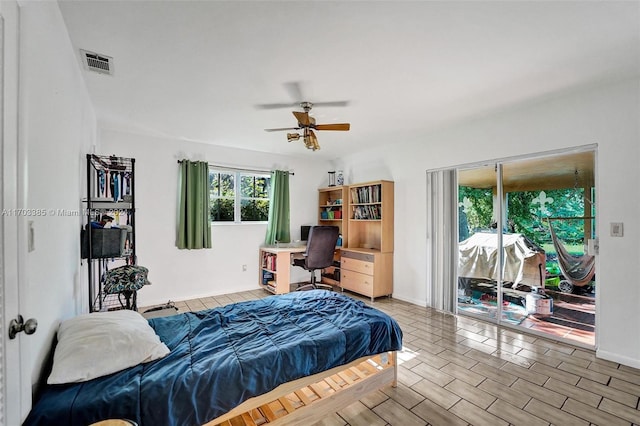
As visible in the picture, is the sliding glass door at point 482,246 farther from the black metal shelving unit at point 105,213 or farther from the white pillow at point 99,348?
the black metal shelving unit at point 105,213

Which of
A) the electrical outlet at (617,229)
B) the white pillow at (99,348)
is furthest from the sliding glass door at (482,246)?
the white pillow at (99,348)

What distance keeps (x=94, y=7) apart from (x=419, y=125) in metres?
3.23

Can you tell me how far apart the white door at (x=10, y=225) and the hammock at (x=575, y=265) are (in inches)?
155

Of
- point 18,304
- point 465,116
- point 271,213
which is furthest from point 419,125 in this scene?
point 18,304

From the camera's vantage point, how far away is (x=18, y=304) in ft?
3.11

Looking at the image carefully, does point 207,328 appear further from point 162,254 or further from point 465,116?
point 465,116

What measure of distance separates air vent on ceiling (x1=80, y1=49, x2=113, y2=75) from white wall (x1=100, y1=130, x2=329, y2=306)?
6.01ft

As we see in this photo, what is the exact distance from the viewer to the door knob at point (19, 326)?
0.89 meters

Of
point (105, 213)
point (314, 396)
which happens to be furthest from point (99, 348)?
point (105, 213)

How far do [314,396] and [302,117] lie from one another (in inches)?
90.5

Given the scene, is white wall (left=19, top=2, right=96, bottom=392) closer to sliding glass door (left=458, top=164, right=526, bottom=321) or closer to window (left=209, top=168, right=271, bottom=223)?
window (left=209, top=168, right=271, bottom=223)

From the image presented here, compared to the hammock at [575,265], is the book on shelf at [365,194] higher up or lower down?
higher up

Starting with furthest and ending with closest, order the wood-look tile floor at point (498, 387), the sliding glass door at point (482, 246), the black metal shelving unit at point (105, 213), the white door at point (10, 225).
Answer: the sliding glass door at point (482, 246), the black metal shelving unit at point (105, 213), the wood-look tile floor at point (498, 387), the white door at point (10, 225)

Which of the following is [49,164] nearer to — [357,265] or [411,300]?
[357,265]
